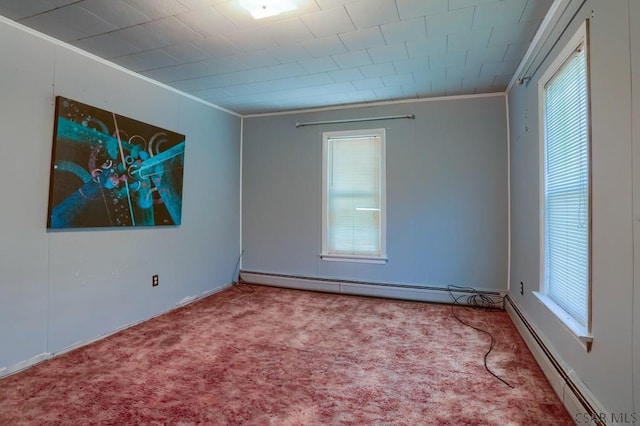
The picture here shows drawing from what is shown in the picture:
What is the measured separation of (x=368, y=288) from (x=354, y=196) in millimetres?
1231

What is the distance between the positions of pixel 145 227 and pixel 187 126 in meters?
1.30

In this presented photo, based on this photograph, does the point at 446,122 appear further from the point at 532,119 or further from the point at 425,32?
the point at 425,32

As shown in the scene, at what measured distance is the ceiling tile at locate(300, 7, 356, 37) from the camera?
2.18m

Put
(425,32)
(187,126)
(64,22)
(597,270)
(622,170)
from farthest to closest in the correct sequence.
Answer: (187,126), (425,32), (64,22), (597,270), (622,170)

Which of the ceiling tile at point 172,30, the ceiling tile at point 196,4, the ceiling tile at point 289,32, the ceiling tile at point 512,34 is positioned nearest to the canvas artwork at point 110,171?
the ceiling tile at point 172,30

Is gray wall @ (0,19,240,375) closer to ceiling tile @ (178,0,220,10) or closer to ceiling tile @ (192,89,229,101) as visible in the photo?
ceiling tile @ (192,89,229,101)

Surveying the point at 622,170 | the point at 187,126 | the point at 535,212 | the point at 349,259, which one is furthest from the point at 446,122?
the point at 187,126

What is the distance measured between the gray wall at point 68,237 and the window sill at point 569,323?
3548 millimetres

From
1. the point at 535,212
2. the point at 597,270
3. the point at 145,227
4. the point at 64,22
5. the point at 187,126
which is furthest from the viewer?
the point at 187,126

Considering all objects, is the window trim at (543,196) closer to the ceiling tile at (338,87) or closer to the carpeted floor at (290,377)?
the carpeted floor at (290,377)

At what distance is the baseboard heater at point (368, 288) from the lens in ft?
12.6

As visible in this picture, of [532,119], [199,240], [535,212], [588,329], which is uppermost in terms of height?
[532,119]

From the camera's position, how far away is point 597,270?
1.59 metres

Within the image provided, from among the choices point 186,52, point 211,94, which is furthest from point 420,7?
point 211,94
